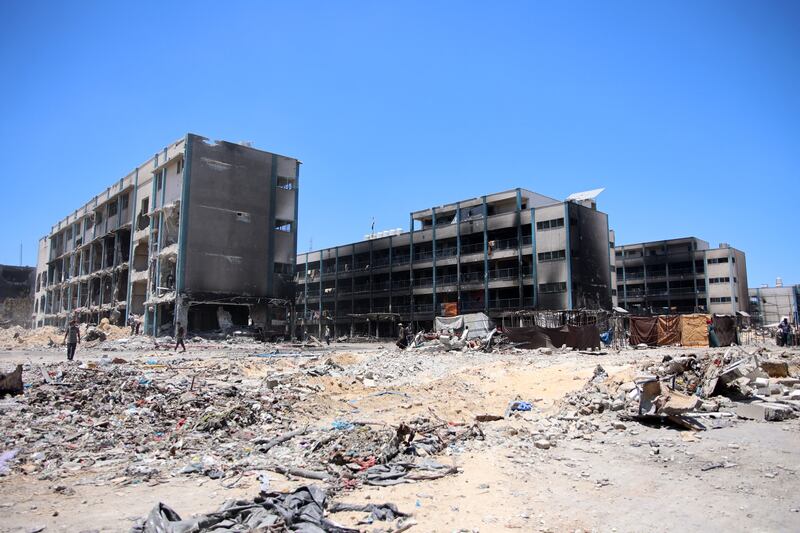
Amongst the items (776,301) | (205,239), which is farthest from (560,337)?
(776,301)

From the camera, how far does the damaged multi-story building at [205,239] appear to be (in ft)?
143

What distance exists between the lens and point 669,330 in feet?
92.9

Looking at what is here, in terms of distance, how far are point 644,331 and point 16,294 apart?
90.7 m

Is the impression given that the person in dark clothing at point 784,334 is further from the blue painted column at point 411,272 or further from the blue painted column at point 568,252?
the blue painted column at point 411,272

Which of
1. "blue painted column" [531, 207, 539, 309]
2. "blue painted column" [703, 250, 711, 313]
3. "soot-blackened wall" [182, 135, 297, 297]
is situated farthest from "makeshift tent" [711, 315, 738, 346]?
"blue painted column" [703, 250, 711, 313]

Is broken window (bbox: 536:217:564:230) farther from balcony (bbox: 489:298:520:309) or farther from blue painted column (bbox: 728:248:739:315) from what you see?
blue painted column (bbox: 728:248:739:315)

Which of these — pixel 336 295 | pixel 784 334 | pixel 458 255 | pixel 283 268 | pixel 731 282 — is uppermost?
pixel 458 255

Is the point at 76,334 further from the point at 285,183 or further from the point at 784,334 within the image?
the point at 784,334

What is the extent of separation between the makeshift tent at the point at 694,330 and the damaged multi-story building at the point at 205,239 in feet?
104

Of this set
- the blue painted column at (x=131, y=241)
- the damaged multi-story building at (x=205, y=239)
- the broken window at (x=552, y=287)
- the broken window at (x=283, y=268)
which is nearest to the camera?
the damaged multi-story building at (x=205, y=239)

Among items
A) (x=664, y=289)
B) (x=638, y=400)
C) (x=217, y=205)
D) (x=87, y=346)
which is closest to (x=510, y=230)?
(x=217, y=205)

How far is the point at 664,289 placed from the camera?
77.6m

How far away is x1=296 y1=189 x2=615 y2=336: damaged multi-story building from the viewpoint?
5156cm

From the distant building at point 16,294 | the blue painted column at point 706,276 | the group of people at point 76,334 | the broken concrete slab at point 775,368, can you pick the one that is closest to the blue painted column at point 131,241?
the group of people at point 76,334
